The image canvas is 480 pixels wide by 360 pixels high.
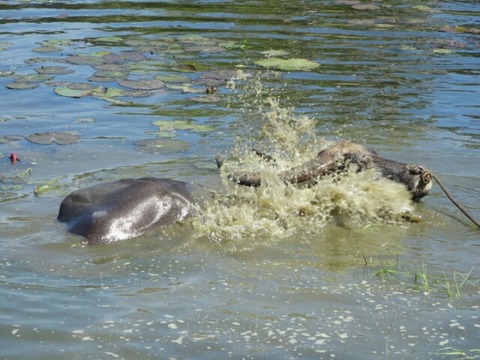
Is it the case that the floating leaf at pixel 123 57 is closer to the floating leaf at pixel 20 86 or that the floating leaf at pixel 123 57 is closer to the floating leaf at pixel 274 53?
the floating leaf at pixel 20 86

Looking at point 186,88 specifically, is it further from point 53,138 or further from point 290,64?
Result: point 53,138

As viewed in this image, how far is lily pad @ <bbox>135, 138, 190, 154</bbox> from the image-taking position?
8516 mm

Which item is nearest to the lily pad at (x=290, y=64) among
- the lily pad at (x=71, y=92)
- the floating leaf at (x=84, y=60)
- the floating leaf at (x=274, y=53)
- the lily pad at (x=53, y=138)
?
the floating leaf at (x=274, y=53)

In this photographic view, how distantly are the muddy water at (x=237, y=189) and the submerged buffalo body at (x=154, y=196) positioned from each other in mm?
110

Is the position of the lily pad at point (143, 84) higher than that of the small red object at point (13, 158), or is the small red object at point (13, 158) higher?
the lily pad at point (143, 84)

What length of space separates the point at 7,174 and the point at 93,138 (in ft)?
4.09

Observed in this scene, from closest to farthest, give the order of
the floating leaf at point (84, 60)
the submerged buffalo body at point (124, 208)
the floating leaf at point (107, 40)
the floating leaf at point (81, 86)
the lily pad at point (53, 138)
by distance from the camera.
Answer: the submerged buffalo body at point (124, 208), the lily pad at point (53, 138), the floating leaf at point (81, 86), the floating leaf at point (84, 60), the floating leaf at point (107, 40)

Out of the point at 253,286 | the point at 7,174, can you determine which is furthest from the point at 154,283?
the point at 7,174

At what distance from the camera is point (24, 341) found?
511cm

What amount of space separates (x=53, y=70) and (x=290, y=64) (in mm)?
2671

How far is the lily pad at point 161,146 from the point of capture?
8516 mm

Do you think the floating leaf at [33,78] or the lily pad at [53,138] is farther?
the floating leaf at [33,78]

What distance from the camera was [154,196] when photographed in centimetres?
668

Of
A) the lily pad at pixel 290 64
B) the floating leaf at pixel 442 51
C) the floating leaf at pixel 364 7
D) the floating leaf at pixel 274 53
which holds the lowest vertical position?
the lily pad at pixel 290 64
